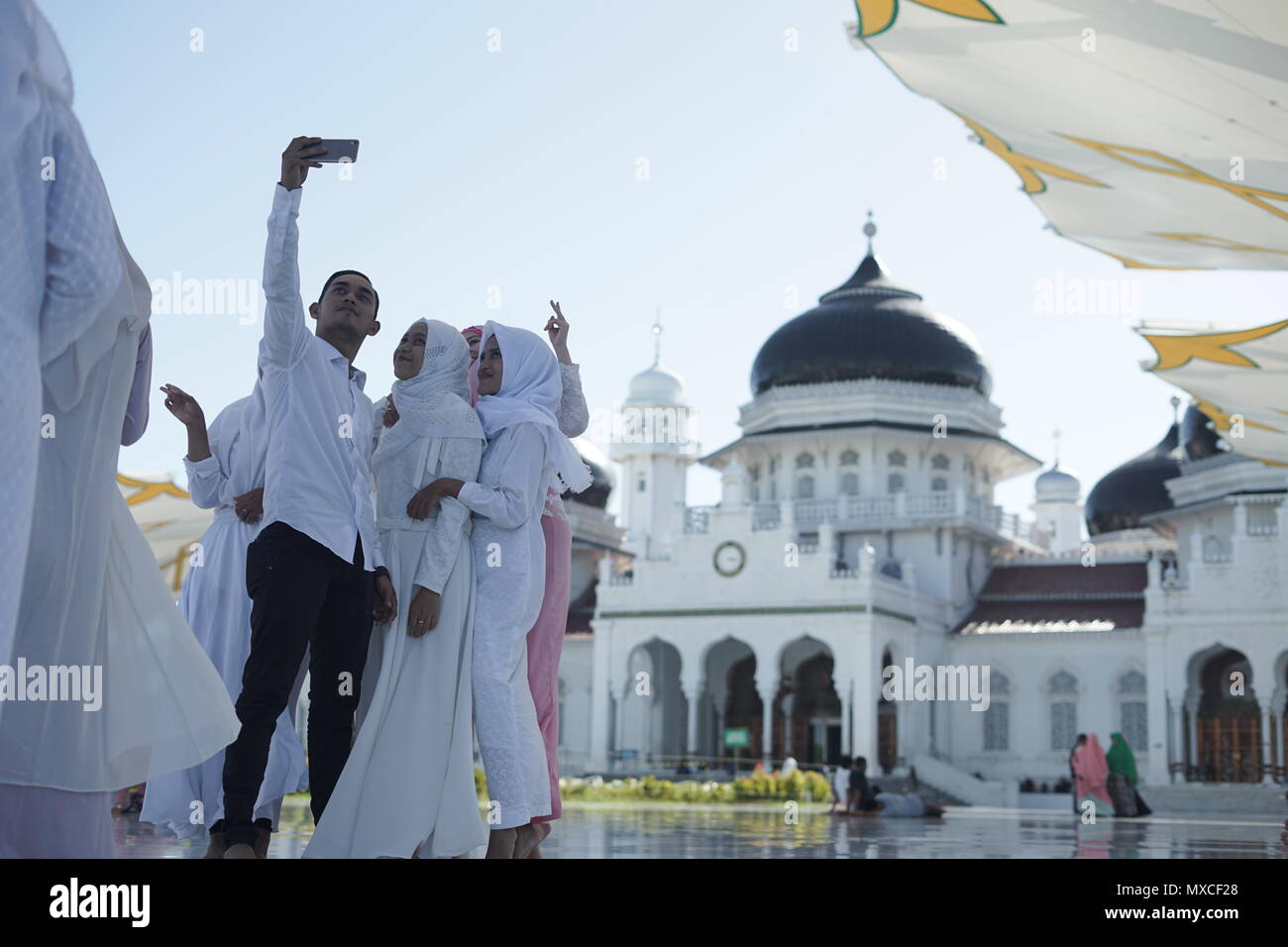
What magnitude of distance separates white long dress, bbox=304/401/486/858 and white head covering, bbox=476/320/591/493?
0.79 feet

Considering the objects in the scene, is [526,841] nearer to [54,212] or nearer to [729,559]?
[54,212]

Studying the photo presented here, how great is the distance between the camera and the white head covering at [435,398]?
17.5 feet

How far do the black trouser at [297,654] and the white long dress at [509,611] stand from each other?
0.42 metres

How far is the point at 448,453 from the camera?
5.29 metres

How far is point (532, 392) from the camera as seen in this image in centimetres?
556

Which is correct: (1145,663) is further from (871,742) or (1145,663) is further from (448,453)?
(448,453)

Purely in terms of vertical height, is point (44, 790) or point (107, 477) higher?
point (107, 477)

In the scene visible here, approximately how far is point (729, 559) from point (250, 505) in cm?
2746

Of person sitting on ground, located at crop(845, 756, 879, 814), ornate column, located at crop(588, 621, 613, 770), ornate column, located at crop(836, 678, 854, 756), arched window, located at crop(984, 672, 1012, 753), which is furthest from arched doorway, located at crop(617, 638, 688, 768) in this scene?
person sitting on ground, located at crop(845, 756, 879, 814)

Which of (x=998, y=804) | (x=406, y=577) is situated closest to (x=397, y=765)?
(x=406, y=577)

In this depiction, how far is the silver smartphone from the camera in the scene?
4.54 meters

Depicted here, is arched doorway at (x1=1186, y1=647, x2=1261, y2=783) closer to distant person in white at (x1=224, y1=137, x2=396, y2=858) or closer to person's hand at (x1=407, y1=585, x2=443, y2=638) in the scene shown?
person's hand at (x1=407, y1=585, x2=443, y2=638)

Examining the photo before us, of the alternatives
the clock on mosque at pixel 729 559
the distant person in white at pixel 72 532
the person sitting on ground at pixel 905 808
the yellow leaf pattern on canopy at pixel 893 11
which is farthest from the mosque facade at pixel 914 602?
the distant person in white at pixel 72 532
